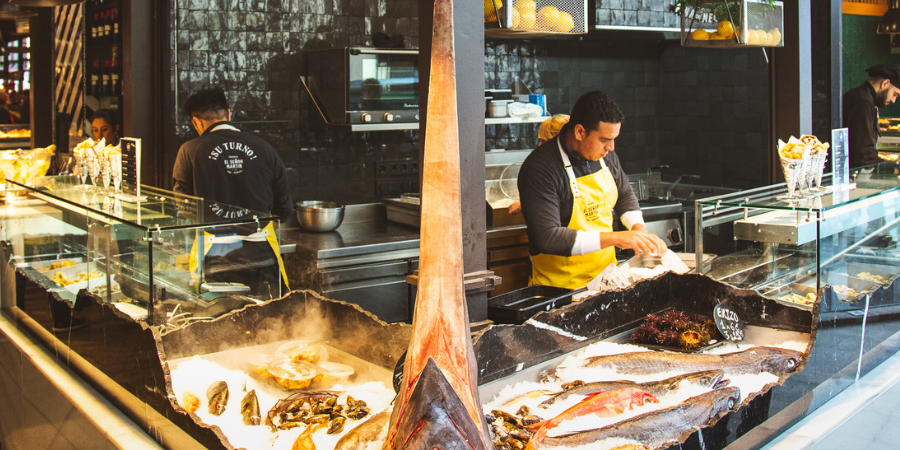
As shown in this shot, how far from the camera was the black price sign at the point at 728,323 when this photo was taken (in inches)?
89.4

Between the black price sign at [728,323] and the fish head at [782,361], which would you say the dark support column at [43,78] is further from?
the fish head at [782,361]

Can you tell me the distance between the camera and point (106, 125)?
5.68m

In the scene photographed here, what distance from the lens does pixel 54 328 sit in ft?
7.79

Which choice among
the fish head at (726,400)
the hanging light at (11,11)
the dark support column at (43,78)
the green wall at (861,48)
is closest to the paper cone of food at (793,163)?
the fish head at (726,400)

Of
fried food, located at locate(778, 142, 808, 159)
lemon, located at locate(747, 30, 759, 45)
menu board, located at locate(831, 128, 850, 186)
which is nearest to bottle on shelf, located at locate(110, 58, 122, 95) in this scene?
lemon, located at locate(747, 30, 759, 45)

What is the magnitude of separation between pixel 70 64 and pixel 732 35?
5660mm

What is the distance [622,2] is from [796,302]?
446 centimetres

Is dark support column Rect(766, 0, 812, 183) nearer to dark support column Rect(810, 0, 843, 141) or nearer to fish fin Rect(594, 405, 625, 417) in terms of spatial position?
dark support column Rect(810, 0, 843, 141)

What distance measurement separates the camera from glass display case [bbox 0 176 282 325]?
225 centimetres

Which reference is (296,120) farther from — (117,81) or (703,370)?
(703,370)

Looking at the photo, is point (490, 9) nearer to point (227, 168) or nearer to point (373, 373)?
point (227, 168)

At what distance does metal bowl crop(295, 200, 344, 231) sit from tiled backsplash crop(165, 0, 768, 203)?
775 millimetres

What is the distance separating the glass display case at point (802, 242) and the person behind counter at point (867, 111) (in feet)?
11.4

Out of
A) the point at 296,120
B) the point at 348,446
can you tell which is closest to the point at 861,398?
the point at 348,446
